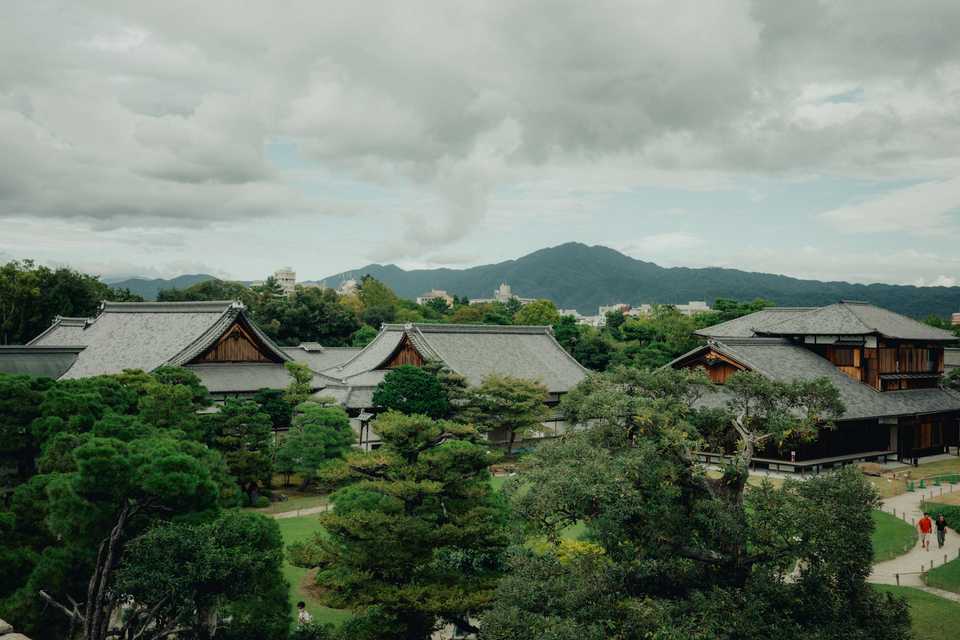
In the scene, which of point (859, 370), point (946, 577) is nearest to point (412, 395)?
point (946, 577)

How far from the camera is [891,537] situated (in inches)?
759

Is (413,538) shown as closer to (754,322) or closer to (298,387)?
(298,387)

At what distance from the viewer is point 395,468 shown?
13.0 metres

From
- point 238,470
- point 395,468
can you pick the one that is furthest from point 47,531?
point 238,470

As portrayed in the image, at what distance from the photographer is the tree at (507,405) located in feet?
101

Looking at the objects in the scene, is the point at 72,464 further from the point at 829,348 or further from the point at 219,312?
the point at 829,348

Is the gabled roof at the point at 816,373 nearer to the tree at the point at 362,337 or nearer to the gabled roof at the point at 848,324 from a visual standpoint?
the gabled roof at the point at 848,324

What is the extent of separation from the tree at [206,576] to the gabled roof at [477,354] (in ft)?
77.2

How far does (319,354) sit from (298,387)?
807 inches

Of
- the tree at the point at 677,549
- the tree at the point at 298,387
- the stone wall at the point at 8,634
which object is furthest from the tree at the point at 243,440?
the stone wall at the point at 8,634

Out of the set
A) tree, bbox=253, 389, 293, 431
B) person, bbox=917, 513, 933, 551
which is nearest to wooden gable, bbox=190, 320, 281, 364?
tree, bbox=253, 389, 293, 431

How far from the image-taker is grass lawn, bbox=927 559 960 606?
1524 centimetres

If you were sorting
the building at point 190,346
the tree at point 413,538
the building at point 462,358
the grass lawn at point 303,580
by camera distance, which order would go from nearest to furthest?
the tree at point 413,538
the grass lawn at point 303,580
the building at point 190,346
the building at point 462,358

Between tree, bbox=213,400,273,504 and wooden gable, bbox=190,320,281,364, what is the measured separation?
350 inches
